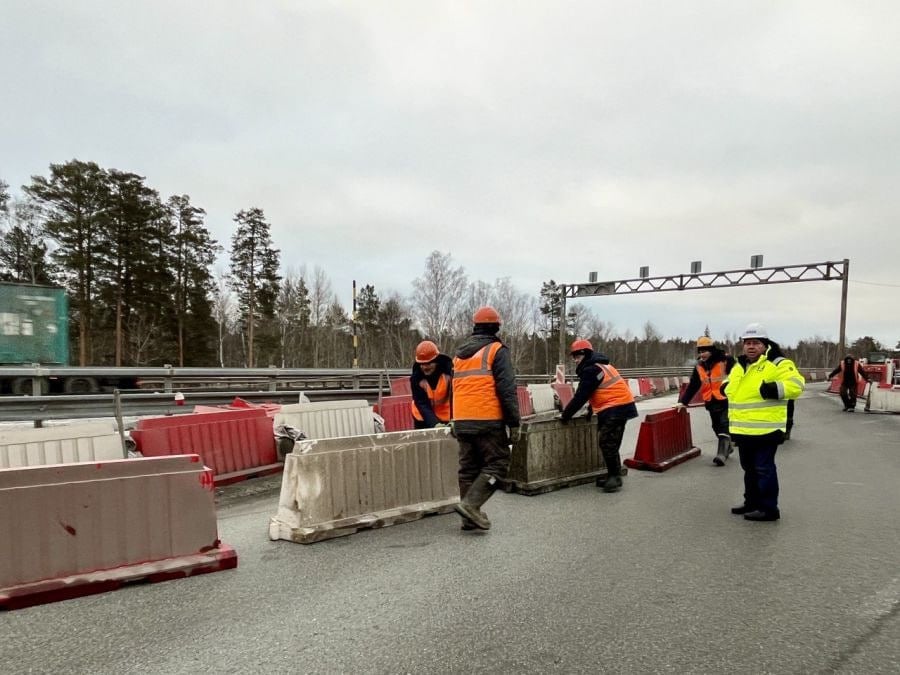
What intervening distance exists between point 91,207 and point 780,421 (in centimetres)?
3971

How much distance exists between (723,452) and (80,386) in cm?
1869

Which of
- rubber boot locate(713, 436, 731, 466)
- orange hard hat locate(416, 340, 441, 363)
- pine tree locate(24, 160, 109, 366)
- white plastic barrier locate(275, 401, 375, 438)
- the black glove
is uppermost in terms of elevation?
pine tree locate(24, 160, 109, 366)

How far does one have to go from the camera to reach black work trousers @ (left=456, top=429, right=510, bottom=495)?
5.04 m

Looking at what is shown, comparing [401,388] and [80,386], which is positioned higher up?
[80,386]

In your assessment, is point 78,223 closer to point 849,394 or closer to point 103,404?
point 103,404

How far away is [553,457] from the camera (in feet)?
22.6

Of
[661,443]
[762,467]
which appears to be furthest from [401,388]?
[762,467]

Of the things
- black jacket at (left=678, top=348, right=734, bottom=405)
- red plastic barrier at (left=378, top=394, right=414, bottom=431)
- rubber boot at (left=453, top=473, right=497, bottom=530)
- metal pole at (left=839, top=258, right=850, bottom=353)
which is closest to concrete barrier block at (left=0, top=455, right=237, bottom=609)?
rubber boot at (left=453, top=473, right=497, bottom=530)

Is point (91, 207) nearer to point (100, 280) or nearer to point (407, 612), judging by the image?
point (100, 280)

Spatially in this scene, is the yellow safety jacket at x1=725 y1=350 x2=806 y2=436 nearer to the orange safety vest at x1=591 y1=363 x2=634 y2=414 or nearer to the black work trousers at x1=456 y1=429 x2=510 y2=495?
the orange safety vest at x1=591 y1=363 x2=634 y2=414

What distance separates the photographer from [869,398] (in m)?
17.8

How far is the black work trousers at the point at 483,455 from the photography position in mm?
5039

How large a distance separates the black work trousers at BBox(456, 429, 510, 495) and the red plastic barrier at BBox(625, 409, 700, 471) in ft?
12.9

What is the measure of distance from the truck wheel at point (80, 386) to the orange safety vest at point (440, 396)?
15829 millimetres
